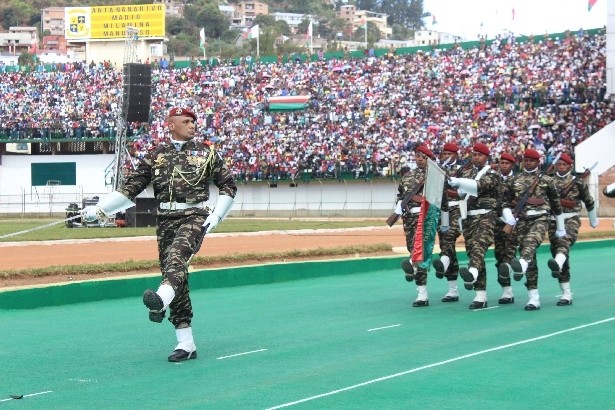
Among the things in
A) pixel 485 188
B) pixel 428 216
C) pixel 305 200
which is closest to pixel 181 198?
pixel 428 216

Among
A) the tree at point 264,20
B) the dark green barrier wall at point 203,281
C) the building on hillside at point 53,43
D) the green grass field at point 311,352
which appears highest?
the tree at point 264,20

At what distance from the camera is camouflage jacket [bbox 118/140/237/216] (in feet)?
33.9

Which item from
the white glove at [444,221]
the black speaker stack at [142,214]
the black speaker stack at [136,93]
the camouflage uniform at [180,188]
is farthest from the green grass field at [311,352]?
the black speaker stack at [136,93]

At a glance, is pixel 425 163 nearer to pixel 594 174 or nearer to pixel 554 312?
pixel 554 312

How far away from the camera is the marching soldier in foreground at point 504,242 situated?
587 inches

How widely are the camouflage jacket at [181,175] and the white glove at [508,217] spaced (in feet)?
16.6

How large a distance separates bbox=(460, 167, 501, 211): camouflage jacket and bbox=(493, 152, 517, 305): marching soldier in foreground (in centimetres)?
15

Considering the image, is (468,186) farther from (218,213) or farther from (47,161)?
(47,161)

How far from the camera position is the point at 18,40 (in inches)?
6639

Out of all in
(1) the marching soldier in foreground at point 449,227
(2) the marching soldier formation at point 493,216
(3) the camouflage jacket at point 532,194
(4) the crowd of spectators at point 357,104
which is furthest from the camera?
(4) the crowd of spectators at point 357,104

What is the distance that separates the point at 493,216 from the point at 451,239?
914 millimetres

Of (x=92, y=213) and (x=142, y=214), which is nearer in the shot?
(x=92, y=213)

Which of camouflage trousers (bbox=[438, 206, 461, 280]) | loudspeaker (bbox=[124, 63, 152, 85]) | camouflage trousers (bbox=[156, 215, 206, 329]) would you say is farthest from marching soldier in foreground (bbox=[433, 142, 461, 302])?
loudspeaker (bbox=[124, 63, 152, 85])

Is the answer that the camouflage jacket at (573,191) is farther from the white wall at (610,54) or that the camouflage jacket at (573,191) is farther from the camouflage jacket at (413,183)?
the white wall at (610,54)
